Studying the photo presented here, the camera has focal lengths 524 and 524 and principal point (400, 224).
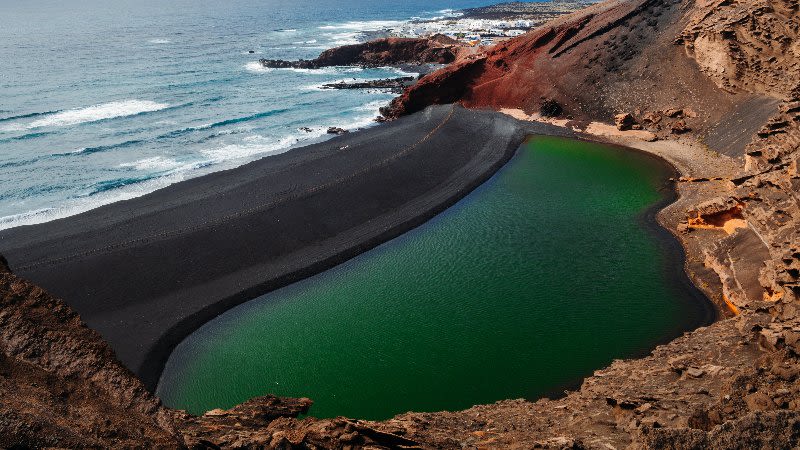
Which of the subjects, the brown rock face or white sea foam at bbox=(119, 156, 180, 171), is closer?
the brown rock face

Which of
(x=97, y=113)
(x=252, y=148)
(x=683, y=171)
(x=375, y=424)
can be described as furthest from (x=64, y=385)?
(x=97, y=113)

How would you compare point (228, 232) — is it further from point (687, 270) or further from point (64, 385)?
point (687, 270)

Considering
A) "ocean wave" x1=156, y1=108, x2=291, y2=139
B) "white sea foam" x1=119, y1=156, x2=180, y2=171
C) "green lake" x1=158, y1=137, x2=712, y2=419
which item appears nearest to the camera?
"green lake" x1=158, y1=137, x2=712, y2=419

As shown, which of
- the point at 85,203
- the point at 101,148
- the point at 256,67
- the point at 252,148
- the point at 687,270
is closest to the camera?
the point at 687,270

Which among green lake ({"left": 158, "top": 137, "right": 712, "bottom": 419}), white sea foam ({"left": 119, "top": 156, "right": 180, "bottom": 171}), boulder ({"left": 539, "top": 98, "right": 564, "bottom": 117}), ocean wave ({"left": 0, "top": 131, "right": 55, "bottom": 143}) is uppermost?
boulder ({"left": 539, "top": 98, "right": 564, "bottom": 117})

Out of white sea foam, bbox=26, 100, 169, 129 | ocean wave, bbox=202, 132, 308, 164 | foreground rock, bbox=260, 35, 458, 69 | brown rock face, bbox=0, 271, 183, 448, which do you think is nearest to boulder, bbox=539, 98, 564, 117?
ocean wave, bbox=202, 132, 308, 164

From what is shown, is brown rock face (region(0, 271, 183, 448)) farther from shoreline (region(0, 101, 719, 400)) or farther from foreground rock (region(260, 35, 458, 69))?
foreground rock (region(260, 35, 458, 69))

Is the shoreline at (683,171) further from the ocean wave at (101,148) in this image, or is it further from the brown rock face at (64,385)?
the ocean wave at (101,148)

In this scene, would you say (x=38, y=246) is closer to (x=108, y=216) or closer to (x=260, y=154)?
(x=108, y=216)
